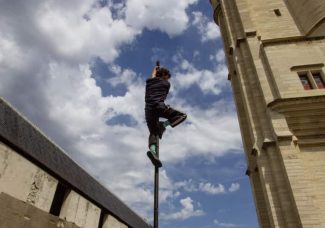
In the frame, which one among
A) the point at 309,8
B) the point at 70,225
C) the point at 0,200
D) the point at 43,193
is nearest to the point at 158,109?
the point at 0,200

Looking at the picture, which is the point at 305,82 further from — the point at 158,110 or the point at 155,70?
the point at 158,110

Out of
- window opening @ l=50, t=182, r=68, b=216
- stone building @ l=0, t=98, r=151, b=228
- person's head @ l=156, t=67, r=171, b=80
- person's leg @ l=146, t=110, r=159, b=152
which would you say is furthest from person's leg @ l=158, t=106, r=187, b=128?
window opening @ l=50, t=182, r=68, b=216

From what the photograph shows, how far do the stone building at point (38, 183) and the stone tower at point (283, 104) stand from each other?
24.4 ft

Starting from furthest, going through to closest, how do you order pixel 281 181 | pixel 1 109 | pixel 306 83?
pixel 306 83 → pixel 281 181 → pixel 1 109

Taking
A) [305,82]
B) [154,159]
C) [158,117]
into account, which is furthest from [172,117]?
[305,82]

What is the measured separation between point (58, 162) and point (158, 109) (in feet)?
17.2

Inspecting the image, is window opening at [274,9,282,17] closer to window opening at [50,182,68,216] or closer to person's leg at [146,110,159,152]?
window opening at [50,182,68,216]

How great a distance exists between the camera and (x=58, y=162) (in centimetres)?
847

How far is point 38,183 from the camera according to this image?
746 cm

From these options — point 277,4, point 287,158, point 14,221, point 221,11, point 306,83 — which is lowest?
point 14,221

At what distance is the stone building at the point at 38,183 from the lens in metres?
6.58

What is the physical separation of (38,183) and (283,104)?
10.8 meters

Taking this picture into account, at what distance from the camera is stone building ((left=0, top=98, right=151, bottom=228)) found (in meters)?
6.58

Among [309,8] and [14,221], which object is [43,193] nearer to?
[14,221]
